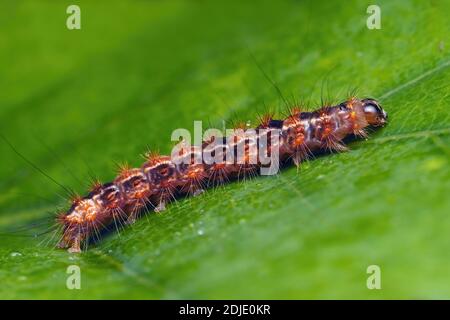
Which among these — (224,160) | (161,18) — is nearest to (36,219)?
(224,160)

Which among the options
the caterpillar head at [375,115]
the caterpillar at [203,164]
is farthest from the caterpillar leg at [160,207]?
the caterpillar head at [375,115]

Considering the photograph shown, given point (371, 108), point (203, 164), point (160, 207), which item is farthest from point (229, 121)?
point (371, 108)

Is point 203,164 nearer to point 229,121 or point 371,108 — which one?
point 229,121

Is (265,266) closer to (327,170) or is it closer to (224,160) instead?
(327,170)

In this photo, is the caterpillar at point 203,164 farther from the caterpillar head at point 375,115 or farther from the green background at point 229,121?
the green background at point 229,121

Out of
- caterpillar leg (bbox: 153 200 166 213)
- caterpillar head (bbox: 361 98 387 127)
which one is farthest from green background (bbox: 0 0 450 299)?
caterpillar leg (bbox: 153 200 166 213)
